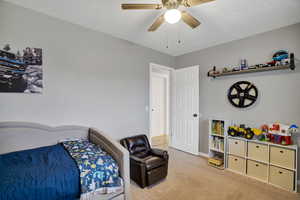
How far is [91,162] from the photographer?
150cm

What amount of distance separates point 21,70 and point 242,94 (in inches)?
143

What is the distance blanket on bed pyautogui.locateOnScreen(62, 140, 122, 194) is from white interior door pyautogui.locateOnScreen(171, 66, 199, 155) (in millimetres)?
2297

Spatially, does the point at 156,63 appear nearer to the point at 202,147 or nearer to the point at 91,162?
the point at 202,147

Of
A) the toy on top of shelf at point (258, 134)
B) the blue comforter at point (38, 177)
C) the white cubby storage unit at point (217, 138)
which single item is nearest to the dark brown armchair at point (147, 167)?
the blue comforter at point (38, 177)

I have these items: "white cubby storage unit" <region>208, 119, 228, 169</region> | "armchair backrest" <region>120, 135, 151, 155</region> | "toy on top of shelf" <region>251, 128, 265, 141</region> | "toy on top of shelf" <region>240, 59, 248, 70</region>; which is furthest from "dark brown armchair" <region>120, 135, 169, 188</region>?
"toy on top of shelf" <region>240, 59, 248, 70</region>

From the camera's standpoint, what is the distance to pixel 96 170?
1.46m

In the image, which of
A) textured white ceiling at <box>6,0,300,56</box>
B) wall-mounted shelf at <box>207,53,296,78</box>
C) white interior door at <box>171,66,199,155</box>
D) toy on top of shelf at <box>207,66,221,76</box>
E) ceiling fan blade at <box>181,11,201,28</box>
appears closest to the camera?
ceiling fan blade at <box>181,11,201,28</box>

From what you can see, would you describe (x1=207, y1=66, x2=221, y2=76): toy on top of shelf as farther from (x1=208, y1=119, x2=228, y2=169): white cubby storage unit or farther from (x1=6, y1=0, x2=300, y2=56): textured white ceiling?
(x1=208, y1=119, x2=228, y2=169): white cubby storage unit

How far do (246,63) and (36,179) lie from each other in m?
3.46

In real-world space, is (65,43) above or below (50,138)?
above

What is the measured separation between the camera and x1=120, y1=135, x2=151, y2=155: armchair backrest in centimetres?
256

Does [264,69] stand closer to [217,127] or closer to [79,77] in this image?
[217,127]

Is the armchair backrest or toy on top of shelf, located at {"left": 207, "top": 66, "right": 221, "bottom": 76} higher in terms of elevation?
toy on top of shelf, located at {"left": 207, "top": 66, "right": 221, "bottom": 76}

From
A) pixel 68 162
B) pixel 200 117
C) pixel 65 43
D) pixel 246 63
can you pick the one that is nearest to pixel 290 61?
pixel 246 63
